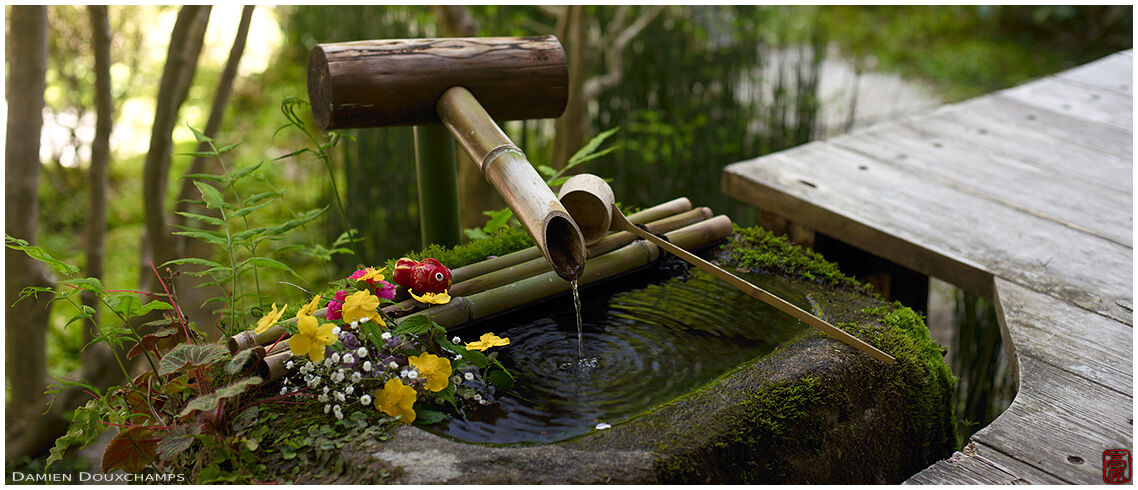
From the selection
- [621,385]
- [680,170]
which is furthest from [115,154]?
[621,385]

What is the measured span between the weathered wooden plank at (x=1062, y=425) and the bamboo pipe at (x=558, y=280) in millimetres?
634

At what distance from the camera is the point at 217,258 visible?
427cm

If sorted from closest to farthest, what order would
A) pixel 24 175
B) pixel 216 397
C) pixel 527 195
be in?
pixel 216 397, pixel 527 195, pixel 24 175

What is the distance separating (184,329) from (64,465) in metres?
1.88

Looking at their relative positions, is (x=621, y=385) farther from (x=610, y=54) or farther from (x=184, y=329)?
(x=610, y=54)

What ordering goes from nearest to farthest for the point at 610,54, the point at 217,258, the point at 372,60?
the point at 372,60
the point at 610,54
the point at 217,258

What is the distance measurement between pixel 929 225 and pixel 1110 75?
1693 millimetres

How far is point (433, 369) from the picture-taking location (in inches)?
47.8

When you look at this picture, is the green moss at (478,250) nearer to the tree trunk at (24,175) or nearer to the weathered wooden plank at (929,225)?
the weathered wooden plank at (929,225)

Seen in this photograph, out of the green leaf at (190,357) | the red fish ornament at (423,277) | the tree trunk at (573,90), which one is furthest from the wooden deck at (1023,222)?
the green leaf at (190,357)

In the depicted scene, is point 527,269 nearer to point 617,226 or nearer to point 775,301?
point 617,226

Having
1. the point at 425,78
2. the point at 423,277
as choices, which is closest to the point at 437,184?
the point at 425,78

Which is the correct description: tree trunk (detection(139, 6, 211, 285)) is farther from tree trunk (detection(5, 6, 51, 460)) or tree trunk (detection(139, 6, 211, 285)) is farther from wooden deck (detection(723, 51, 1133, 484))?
wooden deck (detection(723, 51, 1133, 484))

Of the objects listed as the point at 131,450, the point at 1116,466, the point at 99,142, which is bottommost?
the point at 1116,466
